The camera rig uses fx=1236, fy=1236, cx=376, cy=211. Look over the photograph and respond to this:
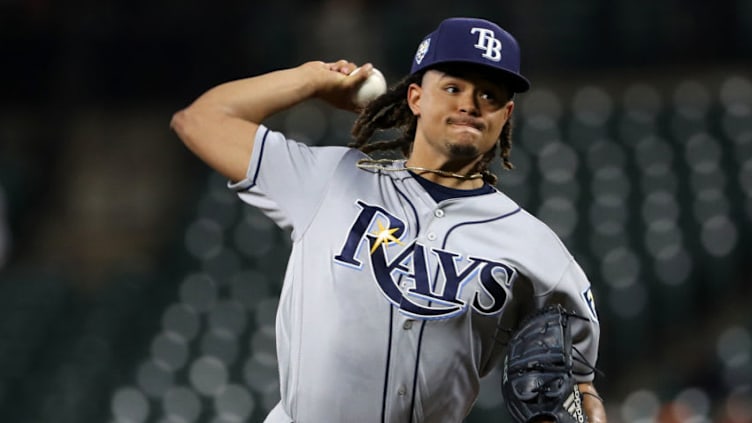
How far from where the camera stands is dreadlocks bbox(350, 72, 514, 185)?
252 centimetres

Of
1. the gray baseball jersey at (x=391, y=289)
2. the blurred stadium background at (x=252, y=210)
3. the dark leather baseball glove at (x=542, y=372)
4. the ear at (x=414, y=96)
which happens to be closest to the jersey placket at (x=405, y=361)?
the gray baseball jersey at (x=391, y=289)

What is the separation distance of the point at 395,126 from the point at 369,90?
0.12 m

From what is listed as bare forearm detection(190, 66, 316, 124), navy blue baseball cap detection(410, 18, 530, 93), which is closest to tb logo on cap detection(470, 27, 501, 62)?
navy blue baseball cap detection(410, 18, 530, 93)

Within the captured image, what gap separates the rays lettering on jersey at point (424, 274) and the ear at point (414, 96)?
273 millimetres

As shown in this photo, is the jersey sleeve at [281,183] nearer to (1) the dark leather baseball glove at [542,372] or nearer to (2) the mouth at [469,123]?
(2) the mouth at [469,123]

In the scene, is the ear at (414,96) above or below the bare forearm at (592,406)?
above

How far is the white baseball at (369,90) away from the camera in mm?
2465

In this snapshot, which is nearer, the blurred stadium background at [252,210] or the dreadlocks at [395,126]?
the dreadlocks at [395,126]

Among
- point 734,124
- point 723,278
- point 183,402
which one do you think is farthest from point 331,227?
point 734,124

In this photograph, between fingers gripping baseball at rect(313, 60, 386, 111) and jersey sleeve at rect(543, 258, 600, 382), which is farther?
fingers gripping baseball at rect(313, 60, 386, 111)

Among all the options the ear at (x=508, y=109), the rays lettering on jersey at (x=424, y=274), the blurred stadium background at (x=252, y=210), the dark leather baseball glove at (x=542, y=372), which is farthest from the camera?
the blurred stadium background at (x=252, y=210)

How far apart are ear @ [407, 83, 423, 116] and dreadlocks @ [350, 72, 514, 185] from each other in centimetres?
3

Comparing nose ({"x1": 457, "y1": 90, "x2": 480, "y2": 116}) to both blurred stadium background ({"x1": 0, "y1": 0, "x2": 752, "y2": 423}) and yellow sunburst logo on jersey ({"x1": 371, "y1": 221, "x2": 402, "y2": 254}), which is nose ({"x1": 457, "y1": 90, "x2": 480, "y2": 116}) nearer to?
yellow sunburst logo on jersey ({"x1": 371, "y1": 221, "x2": 402, "y2": 254})

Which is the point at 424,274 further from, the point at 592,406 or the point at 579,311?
the point at 592,406
